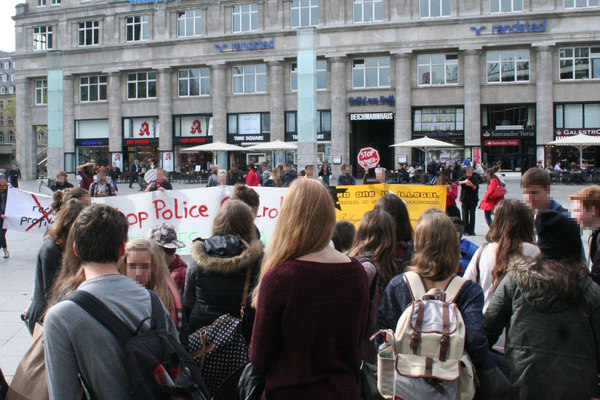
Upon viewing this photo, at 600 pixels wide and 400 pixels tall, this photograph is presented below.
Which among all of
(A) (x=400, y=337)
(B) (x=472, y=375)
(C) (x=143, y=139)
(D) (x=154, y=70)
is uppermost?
(D) (x=154, y=70)

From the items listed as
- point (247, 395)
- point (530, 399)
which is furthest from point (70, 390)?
point (530, 399)

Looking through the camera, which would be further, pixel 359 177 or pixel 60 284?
pixel 359 177

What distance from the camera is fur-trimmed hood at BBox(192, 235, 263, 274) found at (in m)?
4.12

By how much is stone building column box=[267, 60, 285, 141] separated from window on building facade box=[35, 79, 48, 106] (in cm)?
2329

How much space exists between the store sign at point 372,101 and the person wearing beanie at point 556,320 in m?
42.9

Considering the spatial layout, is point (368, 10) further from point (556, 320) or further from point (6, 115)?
point (6, 115)

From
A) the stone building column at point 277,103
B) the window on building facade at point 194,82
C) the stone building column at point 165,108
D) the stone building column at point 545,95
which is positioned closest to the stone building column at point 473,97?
the stone building column at point 545,95

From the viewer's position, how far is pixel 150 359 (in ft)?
8.22

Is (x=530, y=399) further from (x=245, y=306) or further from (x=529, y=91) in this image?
(x=529, y=91)

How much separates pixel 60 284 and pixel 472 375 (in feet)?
7.64

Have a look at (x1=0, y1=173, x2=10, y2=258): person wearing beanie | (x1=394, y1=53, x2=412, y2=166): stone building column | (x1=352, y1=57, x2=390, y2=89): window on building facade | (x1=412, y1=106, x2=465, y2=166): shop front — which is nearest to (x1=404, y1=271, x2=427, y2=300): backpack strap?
(x1=0, y1=173, x2=10, y2=258): person wearing beanie

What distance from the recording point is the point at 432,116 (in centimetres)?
4553

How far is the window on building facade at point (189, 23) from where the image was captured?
164 ft

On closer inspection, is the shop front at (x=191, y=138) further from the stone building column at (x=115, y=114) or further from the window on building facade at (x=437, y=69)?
the window on building facade at (x=437, y=69)
